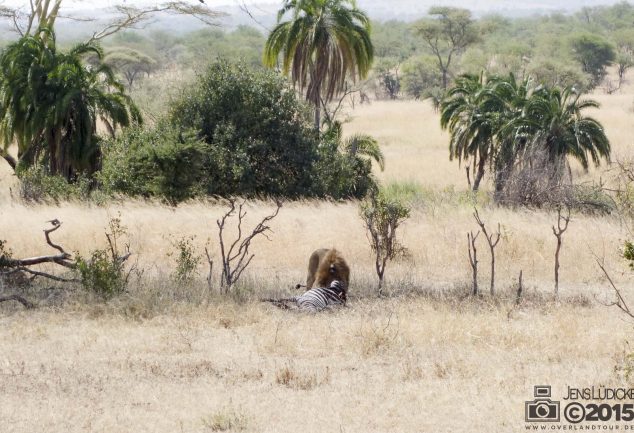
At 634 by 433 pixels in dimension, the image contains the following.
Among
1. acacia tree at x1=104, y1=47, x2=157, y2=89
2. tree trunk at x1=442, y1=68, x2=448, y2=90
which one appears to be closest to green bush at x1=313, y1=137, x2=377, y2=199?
acacia tree at x1=104, y1=47, x2=157, y2=89

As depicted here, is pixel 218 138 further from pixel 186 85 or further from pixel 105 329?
pixel 105 329

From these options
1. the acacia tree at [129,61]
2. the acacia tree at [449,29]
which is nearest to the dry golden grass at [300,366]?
the acacia tree at [129,61]

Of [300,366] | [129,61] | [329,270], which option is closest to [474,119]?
[329,270]

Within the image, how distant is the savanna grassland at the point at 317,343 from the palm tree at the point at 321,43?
1186 centimetres

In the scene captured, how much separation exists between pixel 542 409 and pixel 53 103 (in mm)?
17351

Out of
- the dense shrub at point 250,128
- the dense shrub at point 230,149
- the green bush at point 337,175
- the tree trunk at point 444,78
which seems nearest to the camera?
the dense shrub at point 230,149

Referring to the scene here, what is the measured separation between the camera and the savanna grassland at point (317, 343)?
635 centimetres

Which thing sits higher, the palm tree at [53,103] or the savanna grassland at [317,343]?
the palm tree at [53,103]

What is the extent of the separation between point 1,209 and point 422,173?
1570cm

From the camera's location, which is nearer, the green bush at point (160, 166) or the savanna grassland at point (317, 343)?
the savanna grassland at point (317, 343)

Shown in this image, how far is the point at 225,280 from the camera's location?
11.9 m

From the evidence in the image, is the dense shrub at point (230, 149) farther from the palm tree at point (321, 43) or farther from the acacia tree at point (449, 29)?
the acacia tree at point (449, 29)

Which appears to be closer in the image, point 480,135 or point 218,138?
point 218,138

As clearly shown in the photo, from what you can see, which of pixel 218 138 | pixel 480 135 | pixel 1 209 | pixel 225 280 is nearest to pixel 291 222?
pixel 225 280
